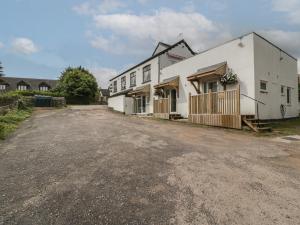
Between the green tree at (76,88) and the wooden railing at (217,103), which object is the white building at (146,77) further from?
the green tree at (76,88)

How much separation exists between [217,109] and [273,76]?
489 centimetres

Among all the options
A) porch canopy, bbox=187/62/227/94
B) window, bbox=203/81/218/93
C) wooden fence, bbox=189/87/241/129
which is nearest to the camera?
wooden fence, bbox=189/87/241/129

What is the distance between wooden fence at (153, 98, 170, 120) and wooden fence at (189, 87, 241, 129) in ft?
11.7

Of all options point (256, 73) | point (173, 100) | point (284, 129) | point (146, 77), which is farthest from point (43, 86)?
point (284, 129)

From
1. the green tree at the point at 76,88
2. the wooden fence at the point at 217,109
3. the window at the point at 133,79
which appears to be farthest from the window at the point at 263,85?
the green tree at the point at 76,88

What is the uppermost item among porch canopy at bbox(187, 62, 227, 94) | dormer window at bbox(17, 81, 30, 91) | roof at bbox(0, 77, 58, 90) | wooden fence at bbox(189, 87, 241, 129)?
roof at bbox(0, 77, 58, 90)

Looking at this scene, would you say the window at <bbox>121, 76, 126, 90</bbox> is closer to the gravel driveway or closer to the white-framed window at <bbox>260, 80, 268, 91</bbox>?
the white-framed window at <bbox>260, 80, 268, 91</bbox>

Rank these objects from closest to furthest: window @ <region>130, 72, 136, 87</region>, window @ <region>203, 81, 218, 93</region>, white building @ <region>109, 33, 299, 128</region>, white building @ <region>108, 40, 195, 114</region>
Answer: white building @ <region>109, 33, 299, 128</region>
window @ <region>203, 81, 218, 93</region>
white building @ <region>108, 40, 195, 114</region>
window @ <region>130, 72, 136, 87</region>

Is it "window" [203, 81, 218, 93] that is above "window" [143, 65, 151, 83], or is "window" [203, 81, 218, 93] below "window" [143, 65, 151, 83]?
below

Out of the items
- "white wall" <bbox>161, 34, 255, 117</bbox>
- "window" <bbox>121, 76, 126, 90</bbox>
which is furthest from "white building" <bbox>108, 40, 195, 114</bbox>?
"white wall" <bbox>161, 34, 255, 117</bbox>

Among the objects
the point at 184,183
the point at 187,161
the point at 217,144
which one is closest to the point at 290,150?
the point at 217,144

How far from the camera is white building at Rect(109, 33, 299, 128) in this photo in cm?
1250

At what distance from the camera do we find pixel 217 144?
26.1ft

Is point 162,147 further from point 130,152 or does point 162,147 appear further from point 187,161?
point 187,161
